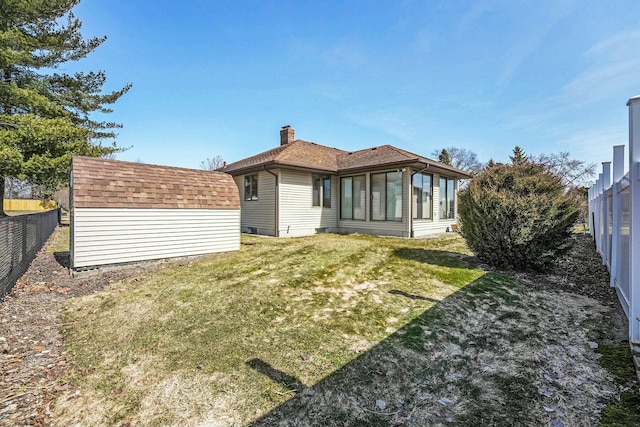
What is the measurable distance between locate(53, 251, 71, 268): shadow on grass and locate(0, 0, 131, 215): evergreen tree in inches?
222

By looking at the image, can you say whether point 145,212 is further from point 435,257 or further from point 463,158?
point 463,158

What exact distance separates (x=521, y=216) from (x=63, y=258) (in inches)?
A: 482

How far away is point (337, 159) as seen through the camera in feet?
52.8

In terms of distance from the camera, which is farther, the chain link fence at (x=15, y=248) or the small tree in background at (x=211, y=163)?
the small tree in background at (x=211, y=163)

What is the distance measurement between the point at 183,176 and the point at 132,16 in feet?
18.7

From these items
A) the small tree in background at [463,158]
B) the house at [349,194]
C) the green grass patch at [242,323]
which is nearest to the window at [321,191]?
the house at [349,194]

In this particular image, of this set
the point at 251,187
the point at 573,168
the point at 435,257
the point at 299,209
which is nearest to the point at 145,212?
the point at 299,209

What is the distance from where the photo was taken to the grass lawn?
100.0 inches

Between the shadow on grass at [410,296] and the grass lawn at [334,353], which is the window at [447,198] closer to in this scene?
the grass lawn at [334,353]

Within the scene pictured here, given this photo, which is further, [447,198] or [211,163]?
[211,163]

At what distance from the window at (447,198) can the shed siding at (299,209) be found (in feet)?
17.5

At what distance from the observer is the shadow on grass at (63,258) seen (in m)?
7.68

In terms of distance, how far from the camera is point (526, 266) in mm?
6359

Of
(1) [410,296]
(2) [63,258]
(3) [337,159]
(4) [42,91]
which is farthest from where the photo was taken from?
(3) [337,159]
